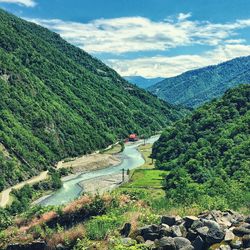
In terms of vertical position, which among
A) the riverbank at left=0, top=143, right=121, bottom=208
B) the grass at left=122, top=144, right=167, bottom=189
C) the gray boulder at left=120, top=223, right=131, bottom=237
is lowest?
the grass at left=122, top=144, right=167, bottom=189

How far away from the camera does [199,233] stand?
2716 cm

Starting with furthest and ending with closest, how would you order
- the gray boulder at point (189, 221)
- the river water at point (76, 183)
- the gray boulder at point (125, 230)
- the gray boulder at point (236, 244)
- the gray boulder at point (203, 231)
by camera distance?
1. the river water at point (76, 183)
2. the gray boulder at point (125, 230)
3. the gray boulder at point (189, 221)
4. the gray boulder at point (203, 231)
5. the gray boulder at point (236, 244)

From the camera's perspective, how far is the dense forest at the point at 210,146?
111 metres

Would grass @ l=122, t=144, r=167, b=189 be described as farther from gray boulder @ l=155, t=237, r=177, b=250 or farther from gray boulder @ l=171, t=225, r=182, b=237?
gray boulder @ l=155, t=237, r=177, b=250

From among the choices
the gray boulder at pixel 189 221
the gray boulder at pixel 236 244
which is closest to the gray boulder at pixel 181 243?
the gray boulder at pixel 189 221

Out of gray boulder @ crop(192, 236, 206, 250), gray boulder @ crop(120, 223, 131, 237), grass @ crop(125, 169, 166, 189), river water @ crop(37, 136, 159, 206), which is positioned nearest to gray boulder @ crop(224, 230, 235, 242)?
gray boulder @ crop(192, 236, 206, 250)

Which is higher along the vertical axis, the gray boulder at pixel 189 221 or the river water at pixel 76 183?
the gray boulder at pixel 189 221

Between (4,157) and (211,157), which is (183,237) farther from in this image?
(4,157)

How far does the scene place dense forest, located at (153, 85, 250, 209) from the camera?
363ft

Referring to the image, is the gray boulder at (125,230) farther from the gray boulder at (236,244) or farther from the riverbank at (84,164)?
the riverbank at (84,164)

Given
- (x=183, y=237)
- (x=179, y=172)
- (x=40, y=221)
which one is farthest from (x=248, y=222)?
(x=179, y=172)

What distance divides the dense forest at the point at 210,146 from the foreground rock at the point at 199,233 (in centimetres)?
6142

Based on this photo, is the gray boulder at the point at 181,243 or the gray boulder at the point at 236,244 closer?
the gray boulder at the point at 236,244

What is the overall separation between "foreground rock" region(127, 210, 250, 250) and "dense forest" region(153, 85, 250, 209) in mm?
61423
